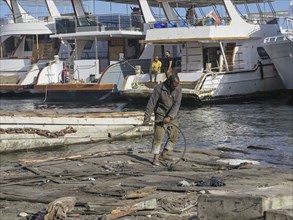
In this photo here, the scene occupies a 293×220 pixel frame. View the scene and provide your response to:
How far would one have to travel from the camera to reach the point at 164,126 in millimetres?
10227

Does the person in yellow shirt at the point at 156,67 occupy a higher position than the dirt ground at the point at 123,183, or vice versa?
the dirt ground at the point at 123,183

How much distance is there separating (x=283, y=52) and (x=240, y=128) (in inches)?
352

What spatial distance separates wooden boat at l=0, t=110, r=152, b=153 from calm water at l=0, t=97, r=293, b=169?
0.35m

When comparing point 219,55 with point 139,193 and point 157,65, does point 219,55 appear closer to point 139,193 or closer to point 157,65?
point 157,65

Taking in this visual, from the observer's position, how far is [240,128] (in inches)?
761

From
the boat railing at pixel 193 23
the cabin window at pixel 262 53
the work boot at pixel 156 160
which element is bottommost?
the cabin window at pixel 262 53

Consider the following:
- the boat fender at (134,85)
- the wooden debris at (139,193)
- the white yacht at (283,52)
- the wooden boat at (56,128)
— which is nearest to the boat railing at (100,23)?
the boat fender at (134,85)

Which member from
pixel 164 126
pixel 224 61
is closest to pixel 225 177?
pixel 164 126

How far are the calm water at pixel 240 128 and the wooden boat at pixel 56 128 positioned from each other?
1.15 feet

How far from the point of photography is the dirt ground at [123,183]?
6.97 metres

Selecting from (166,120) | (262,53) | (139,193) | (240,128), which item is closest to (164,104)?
(166,120)

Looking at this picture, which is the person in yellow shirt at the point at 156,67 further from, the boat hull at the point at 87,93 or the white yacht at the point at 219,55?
the boat hull at the point at 87,93

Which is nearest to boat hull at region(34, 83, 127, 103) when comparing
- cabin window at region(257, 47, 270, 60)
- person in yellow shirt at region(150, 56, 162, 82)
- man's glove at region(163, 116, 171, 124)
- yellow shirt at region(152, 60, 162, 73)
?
person in yellow shirt at region(150, 56, 162, 82)

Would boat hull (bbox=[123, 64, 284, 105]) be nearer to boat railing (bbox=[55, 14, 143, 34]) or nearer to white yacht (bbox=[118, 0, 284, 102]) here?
white yacht (bbox=[118, 0, 284, 102])
